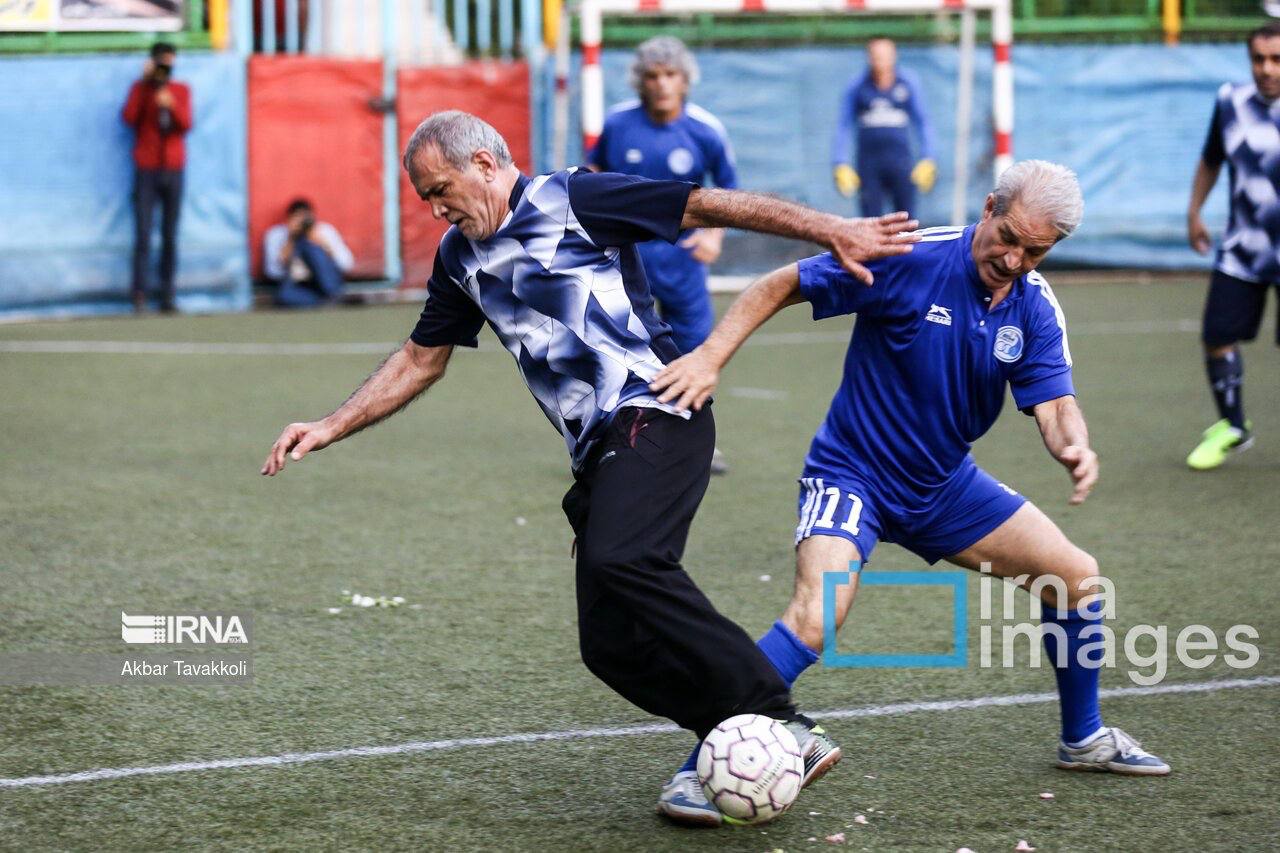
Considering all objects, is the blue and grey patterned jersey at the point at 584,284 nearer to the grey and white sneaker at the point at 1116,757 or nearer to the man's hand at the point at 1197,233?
the grey and white sneaker at the point at 1116,757

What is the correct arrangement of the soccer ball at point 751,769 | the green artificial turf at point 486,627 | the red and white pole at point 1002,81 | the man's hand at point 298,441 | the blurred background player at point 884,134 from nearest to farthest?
the soccer ball at point 751,769
the green artificial turf at point 486,627
the man's hand at point 298,441
the blurred background player at point 884,134
the red and white pole at point 1002,81

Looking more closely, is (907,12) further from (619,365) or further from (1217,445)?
(619,365)

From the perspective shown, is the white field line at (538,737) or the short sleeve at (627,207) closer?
the short sleeve at (627,207)

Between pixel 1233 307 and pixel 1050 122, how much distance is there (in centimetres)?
999

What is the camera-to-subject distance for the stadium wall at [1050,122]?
1762 cm

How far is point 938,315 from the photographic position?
442cm

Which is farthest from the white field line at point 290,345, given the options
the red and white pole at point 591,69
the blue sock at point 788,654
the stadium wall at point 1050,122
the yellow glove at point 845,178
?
the blue sock at point 788,654

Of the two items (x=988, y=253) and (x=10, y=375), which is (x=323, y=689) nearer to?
(x=988, y=253)

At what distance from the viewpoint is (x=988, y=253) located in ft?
14.2

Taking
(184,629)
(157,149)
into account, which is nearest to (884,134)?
(157,149)

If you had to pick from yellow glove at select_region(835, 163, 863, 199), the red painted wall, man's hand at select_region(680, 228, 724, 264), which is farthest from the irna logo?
the red painted wall

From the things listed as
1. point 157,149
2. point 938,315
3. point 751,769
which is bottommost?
point 751,769

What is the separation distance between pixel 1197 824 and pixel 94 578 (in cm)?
417

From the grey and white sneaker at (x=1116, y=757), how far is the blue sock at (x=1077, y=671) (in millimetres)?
30
